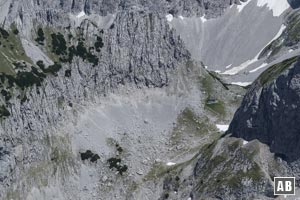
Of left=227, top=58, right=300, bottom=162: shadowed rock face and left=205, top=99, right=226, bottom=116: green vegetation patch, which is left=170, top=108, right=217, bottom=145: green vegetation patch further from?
left=227, top=58, right=300, bottom=162: shadowed rock face

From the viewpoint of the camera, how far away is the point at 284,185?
107875mm

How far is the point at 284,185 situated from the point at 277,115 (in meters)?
12.5

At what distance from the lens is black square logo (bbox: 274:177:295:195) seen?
103000 mm

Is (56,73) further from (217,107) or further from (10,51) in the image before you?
(217,107)

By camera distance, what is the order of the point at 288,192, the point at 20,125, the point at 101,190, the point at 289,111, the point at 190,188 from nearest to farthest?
the point at 288,192
the point at 289,111
the point at 190,188
the point at 101,190
the point at 20,125

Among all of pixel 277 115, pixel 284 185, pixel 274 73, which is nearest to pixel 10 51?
pixel 274 73

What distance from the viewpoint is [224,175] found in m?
114

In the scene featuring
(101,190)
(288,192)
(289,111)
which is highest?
(289,111)

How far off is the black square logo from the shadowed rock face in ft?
11.7

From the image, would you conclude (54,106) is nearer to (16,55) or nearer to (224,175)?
(16,55)

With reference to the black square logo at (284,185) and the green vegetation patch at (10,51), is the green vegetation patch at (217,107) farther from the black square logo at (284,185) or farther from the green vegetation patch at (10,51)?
the black square logo at (284,185)

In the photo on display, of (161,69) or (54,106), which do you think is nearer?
(54,106)

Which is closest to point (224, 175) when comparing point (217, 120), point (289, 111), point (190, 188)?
point (190, 188)

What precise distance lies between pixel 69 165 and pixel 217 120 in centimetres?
3774
